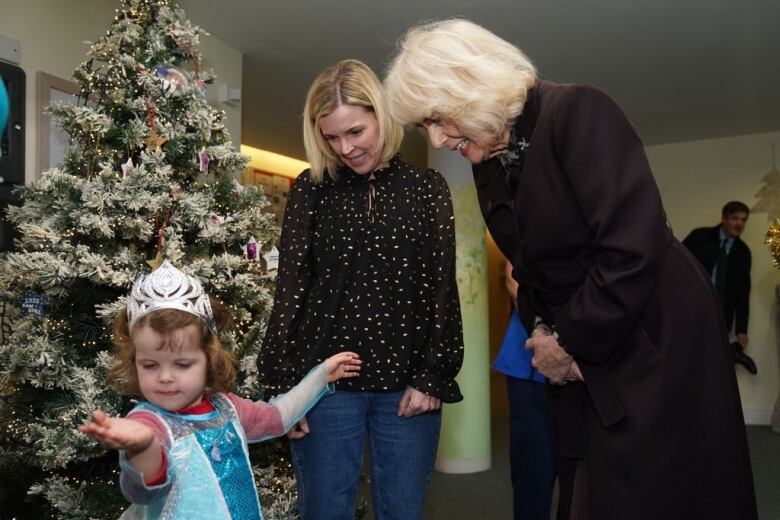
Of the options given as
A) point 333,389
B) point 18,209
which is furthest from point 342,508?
point 18,209

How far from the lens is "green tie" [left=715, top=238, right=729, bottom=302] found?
6266mm

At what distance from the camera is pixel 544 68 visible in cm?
468

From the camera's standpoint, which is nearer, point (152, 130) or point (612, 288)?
point (612, 288)

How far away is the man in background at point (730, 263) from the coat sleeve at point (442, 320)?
521 centimetres

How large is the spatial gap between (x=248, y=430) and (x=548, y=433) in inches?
51.7

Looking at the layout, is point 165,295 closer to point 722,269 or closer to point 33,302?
point 33,302

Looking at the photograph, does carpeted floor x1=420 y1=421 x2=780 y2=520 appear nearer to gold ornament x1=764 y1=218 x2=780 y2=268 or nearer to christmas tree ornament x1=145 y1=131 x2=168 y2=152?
gold ornament x1=764 y1=218 x2=780 y2=268

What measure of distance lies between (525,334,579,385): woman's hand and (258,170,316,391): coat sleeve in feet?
1.98

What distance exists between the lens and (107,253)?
7.38ft

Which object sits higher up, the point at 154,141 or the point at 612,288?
A: the point at 154,141

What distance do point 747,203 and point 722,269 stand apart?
0.84 meters

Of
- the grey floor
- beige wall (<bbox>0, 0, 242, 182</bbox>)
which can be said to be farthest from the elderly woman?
the grey floor

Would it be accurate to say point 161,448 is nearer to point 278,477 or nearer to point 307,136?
point 307,136

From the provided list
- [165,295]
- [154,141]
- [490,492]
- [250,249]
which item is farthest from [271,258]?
[490,492]
